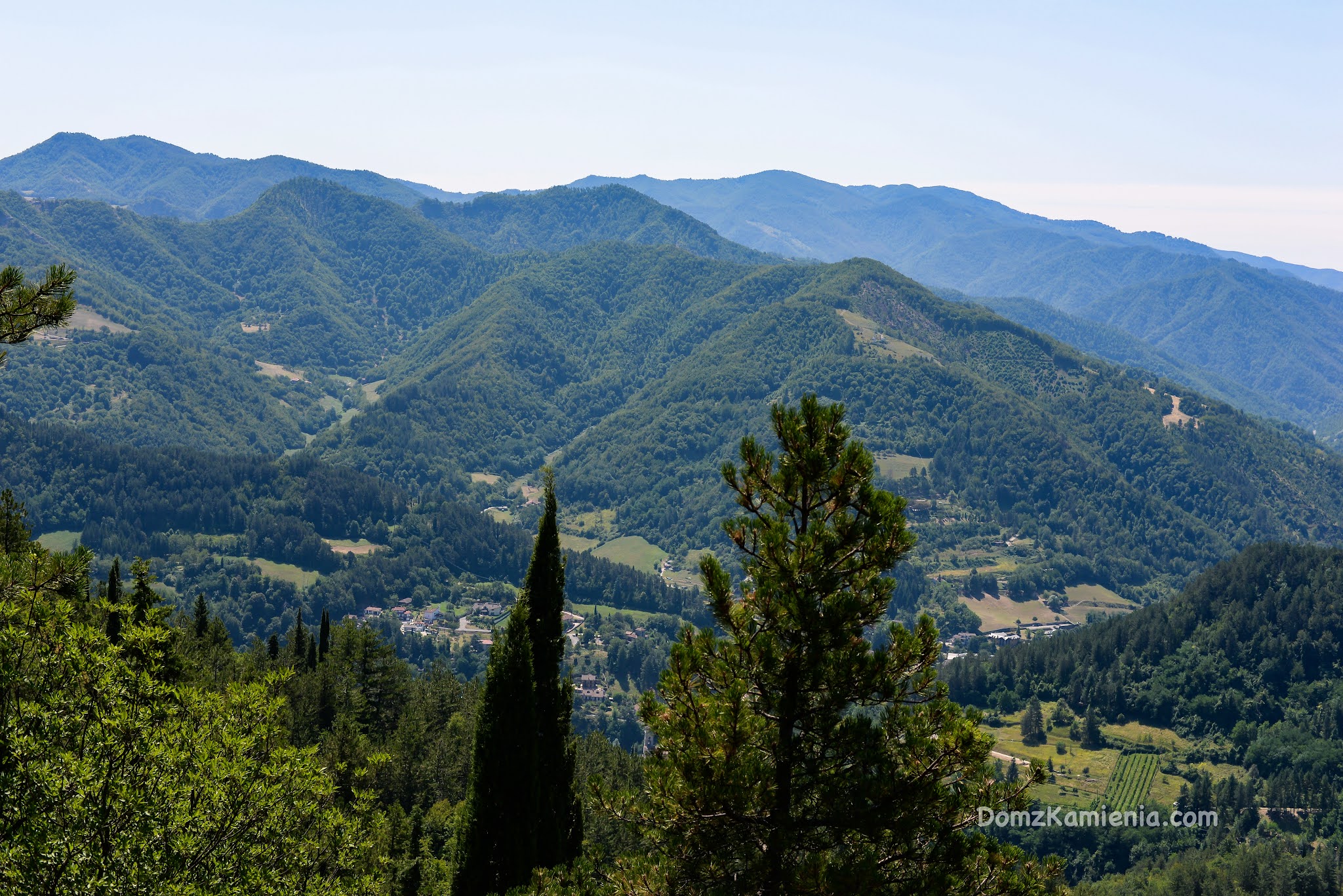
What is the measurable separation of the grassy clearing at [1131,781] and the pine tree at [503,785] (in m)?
132

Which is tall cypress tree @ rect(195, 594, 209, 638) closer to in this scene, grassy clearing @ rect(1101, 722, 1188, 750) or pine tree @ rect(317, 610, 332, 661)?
pine tree @ rect(317, 610, 332, 661)

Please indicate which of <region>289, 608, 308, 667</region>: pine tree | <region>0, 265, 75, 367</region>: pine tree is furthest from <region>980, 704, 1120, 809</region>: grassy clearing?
<region>0, 265, 75, 367</region>: pine tree

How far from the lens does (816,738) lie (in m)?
15.1

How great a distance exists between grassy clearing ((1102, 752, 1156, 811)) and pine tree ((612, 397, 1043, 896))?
448 feet

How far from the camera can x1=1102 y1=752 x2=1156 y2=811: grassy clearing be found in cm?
13225

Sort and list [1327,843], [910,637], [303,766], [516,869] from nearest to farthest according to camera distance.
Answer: [910,637]
[303,766]
[516,869]
[1327,843]

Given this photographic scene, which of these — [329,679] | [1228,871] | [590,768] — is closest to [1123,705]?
[1228,871]

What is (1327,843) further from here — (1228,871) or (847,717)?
(847,717)

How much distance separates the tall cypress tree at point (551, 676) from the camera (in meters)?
25.1

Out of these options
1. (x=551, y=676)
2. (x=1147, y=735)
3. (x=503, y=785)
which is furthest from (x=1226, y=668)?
(x=503, y=785)

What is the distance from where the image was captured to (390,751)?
54250 millimetres

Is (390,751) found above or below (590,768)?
above

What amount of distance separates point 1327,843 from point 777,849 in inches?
5990

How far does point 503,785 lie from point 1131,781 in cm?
14998
